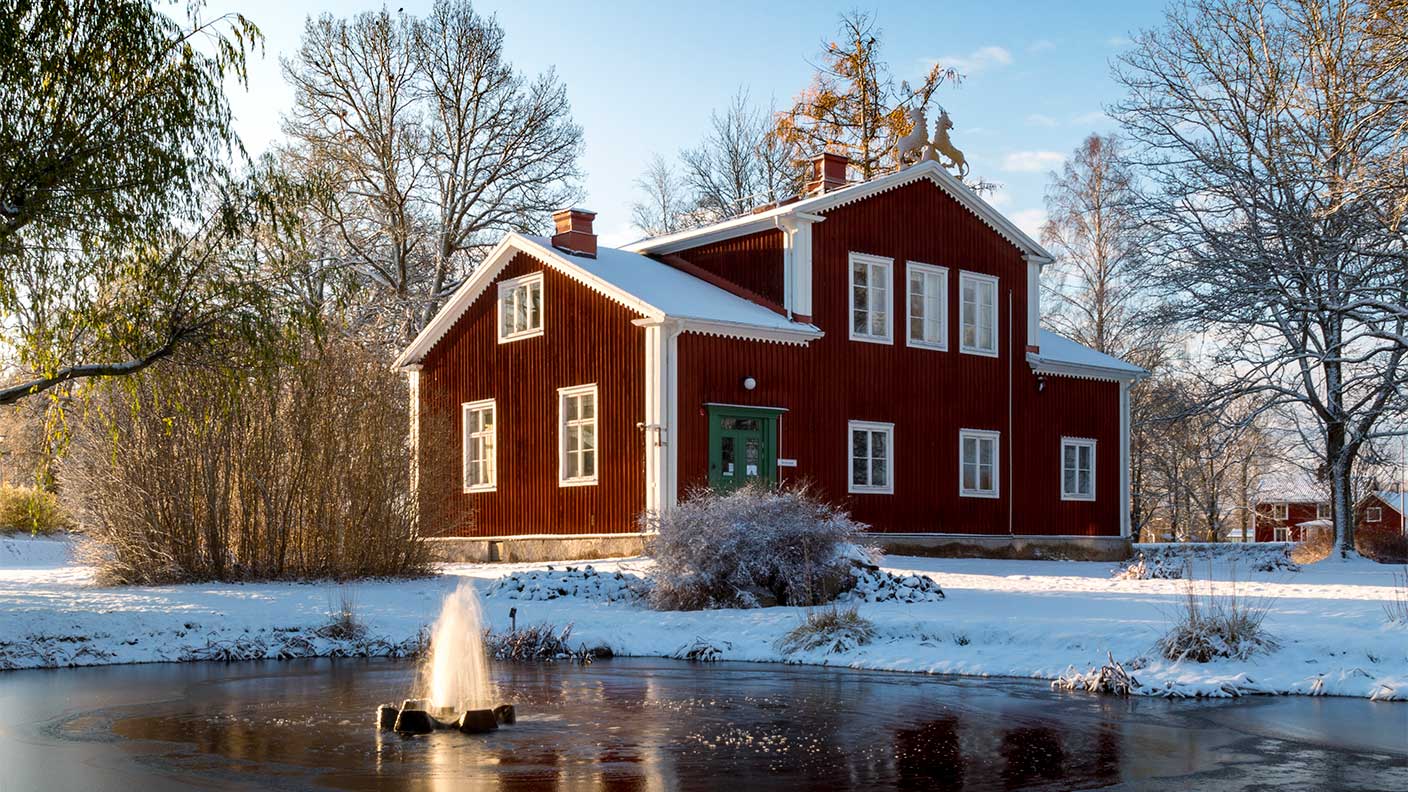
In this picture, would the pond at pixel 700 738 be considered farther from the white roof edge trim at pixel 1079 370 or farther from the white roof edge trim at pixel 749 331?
the white roof edge trim at pixel 1079 370

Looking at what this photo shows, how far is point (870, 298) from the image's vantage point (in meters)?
28.2

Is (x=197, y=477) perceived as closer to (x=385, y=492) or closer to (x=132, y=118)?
(x=385, y=492)

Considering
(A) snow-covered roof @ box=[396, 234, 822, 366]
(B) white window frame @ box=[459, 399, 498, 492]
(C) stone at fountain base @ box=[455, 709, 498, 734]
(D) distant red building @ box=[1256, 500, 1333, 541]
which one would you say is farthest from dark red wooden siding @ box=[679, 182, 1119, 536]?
(D) distant red building @ box=[1256, 500, 1333, 541]

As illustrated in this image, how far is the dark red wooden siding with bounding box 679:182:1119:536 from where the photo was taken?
85.8ft

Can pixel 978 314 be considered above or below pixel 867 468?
above

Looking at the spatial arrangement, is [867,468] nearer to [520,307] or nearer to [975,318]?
[975,318]

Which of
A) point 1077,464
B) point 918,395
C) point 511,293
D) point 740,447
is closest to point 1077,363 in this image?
point 1077,464

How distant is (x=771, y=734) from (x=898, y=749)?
3.19ft

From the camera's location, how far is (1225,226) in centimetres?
2803

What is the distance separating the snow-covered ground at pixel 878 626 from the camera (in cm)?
1277

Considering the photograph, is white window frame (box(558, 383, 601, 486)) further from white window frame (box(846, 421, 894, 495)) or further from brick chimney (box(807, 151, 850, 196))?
brick chimney (box(807, 151, 850, 196))

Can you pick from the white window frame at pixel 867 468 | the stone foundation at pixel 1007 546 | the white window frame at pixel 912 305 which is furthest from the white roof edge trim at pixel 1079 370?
the white window frame at pixel 867 468

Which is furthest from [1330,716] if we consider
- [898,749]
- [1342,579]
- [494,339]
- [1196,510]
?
[1196,510]

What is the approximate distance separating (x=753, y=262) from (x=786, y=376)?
2665 mm
